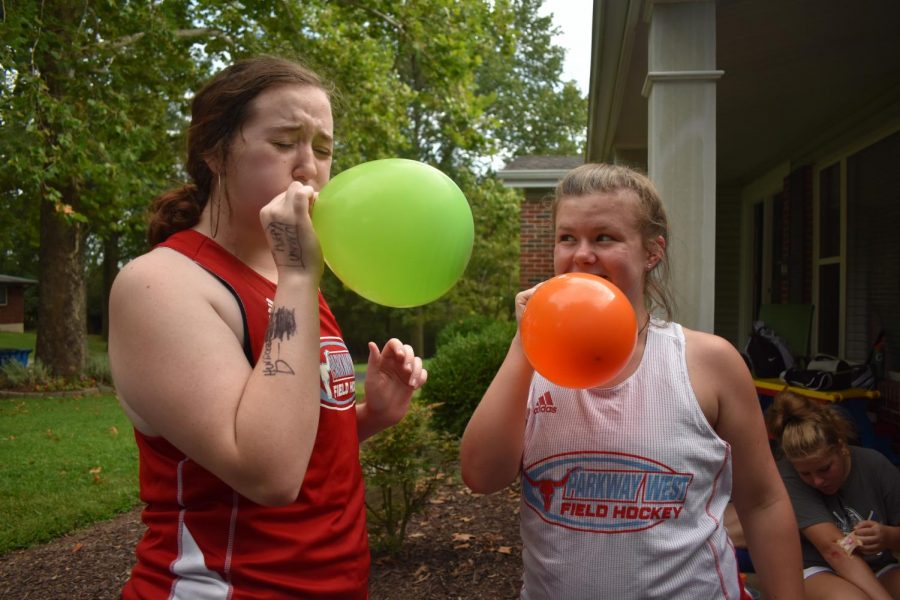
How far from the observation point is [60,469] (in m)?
6.64

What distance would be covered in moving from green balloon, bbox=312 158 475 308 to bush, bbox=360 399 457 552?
2.69 meters

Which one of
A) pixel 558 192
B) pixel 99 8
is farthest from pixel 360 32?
pixel 558 192

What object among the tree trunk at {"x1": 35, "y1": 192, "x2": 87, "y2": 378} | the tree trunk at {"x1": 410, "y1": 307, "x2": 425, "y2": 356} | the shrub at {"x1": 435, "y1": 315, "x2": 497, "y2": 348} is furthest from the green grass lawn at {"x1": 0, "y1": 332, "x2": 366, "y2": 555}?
the tree trunk at {"x1": 410, "y1": 307, "x2": 425, "y2": 356}

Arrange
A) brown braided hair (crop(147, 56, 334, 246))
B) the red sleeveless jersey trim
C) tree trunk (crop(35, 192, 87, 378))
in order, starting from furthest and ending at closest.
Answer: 1. tree trunk (crop(35, 192, 87, 378))
2. brown braided hair (crop(147, 56, 334, 246))
3. the red sleeveless jersey trim

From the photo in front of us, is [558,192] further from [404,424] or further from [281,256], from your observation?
[404,424]

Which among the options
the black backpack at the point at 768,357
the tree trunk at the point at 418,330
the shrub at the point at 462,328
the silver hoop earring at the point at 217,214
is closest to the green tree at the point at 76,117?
the shrub at the point at 462,328

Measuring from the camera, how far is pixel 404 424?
4.09 meters

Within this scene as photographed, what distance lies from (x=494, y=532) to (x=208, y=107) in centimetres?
385

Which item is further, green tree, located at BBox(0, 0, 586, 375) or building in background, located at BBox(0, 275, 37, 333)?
building in background, located at BBox(0, 275, 37, 333)

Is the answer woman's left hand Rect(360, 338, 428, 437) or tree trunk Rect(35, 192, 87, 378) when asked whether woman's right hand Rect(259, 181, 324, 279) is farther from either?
tree trunk Rect(35, 192, 87, 378)

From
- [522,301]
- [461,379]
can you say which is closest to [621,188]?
[522,301]

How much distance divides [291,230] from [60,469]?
6604mm

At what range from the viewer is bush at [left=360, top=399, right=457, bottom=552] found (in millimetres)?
4027

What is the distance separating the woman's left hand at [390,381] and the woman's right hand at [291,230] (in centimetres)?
49
